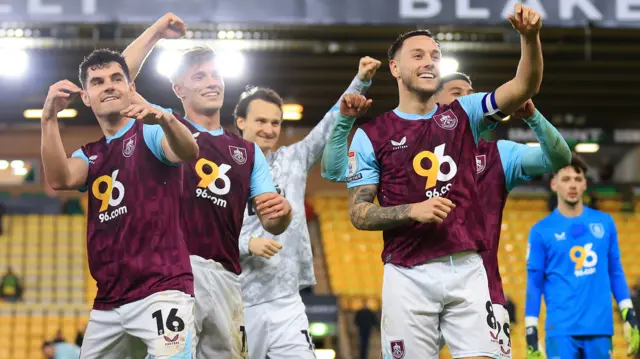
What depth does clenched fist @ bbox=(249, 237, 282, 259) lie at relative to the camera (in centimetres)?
581

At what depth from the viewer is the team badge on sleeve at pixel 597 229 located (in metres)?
7.33

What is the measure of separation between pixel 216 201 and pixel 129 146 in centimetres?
69

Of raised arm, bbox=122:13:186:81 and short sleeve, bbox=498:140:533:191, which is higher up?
raised arm, bbox=122:13:186:81

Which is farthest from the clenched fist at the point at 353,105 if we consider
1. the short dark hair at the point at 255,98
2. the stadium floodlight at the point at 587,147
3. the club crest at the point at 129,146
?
the stadium floodlight at the point at 587,147

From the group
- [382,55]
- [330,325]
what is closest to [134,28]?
[382,55]

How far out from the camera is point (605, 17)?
1198 centimetres

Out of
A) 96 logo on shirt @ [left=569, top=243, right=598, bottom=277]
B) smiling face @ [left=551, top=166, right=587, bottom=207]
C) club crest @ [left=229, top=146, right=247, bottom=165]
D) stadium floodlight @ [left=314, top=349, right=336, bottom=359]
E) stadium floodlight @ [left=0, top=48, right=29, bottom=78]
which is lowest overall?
stadium floodlight @ [left=314, top=349, right=336, bottom=359]

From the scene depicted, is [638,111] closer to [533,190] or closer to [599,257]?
[533,190]

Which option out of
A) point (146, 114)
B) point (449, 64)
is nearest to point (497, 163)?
point (146, 114)

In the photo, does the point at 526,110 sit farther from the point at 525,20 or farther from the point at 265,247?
the point at 265,247

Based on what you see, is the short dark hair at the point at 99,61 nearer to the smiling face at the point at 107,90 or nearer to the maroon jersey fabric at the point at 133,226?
the smiling face at the point at 107,90

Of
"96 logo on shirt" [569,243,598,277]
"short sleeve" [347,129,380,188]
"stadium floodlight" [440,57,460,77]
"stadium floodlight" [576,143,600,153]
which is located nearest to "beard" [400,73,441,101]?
"short sleeve" [347,129,380,188]

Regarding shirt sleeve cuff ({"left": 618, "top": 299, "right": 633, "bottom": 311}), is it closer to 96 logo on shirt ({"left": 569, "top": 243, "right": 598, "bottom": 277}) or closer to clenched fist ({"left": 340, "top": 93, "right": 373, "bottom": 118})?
96 logo on shirt ({"left": 569, "top": 243, "right": 598, "bottom": 277})

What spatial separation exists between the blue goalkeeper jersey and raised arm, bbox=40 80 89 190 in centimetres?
379
